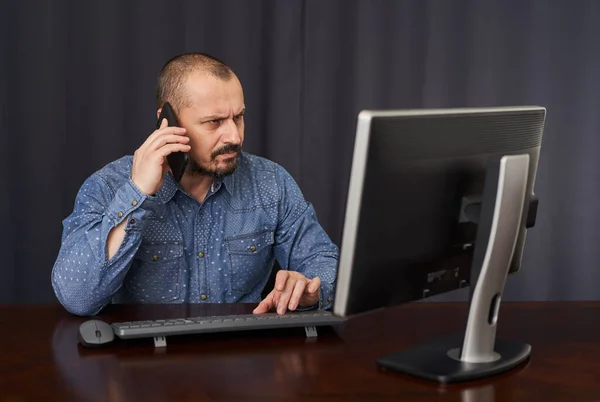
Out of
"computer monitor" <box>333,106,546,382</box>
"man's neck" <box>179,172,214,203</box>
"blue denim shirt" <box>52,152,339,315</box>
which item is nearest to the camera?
"computer monitor" <box>333,106,546,382</box>

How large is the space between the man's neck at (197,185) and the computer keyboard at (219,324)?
62 cm

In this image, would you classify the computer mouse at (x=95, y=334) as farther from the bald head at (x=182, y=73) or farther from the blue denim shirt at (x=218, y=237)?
the bald head at (x=182, y=73)

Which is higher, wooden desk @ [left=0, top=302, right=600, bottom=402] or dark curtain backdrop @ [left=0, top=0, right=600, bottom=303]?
dark curtain backdrop @ [left=0, top=0, right=600, bottom=303]

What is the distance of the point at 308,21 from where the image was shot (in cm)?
343

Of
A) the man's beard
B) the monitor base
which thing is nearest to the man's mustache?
the man's beard

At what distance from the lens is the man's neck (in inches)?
92.0

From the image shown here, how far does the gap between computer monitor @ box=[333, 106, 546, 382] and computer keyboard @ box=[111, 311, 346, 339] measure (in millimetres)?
226

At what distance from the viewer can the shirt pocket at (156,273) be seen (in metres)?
2.26

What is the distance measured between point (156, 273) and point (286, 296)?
0.53 metres

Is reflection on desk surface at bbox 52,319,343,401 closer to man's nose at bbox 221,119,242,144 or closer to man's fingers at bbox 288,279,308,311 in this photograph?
man's fingers at bbox 288,279,308,311

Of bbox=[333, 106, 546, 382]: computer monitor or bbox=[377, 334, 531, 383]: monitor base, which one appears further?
bbox=[377, 334, 531, 383]: monitor base

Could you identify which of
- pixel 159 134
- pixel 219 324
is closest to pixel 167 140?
pixel 159 134

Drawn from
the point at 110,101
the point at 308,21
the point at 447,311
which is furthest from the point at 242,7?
the point at 447,311
